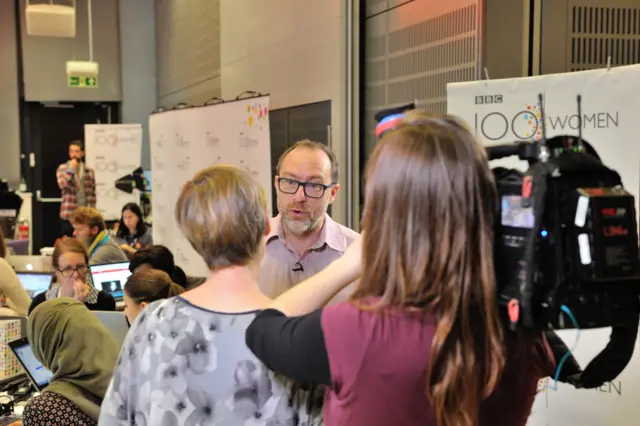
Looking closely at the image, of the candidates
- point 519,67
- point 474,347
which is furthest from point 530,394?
point 519,67

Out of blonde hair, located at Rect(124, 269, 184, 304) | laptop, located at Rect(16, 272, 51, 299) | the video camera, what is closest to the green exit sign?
laptop, located at Rect(16, 272, 51, 299)

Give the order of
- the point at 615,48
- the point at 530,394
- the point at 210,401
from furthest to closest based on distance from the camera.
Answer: the point at 615,48, the point at 210,401, the point at 530,394

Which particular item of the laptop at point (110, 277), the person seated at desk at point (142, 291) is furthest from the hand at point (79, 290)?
the person seated at desk at point (142, 291)

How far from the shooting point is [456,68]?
10.8 feet

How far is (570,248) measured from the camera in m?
0.95

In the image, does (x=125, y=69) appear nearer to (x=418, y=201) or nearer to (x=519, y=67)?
(x=519, y=67)

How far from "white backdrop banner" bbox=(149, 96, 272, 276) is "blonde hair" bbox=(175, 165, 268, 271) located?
2866mm

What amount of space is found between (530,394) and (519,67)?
89.8 inches

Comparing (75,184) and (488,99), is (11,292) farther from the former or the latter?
(75,184)

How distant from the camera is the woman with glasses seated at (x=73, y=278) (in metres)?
3.64

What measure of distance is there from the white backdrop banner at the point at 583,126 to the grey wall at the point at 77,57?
28.0 ft

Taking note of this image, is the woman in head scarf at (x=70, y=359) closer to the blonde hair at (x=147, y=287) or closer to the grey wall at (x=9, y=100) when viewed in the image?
the blonde hair at (x=147, y=287)

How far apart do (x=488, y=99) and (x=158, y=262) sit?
74.8 inches

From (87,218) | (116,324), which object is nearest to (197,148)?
(87,218)
